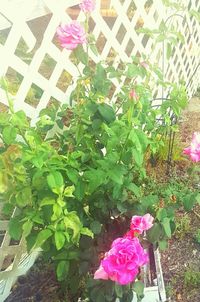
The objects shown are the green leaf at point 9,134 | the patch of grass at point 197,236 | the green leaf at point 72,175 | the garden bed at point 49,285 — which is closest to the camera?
the green leaf at point 9,134

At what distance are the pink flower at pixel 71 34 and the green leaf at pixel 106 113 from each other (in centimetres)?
Result: 27

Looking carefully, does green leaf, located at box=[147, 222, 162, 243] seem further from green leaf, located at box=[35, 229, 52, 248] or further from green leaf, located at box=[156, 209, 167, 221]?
green leaf, located at box=[35, 229, 52, 248]

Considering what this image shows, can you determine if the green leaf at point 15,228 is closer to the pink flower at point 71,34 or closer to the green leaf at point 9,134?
the green leaf at point 9,134

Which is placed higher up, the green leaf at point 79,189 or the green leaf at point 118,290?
the green leaf at point 79,189

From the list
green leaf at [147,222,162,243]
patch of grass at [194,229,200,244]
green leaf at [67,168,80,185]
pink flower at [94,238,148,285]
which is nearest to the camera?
pink flower at [94,238,148,285]

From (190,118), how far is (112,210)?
6.75 feet

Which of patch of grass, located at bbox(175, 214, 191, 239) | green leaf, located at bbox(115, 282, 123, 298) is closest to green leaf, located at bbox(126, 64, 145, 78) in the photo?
green leaf, located at bbox(115, 282, 123, 298)

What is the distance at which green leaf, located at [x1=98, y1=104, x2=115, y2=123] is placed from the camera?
64.7 inches

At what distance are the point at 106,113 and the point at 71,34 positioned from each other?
33cm

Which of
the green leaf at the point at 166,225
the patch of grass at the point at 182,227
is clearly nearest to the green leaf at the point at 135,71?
the green leaf at the point at 166,225

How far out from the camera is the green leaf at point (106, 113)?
5.40 ft

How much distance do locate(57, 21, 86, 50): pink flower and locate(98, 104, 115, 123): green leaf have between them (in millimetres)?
274

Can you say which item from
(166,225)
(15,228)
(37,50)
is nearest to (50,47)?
(37,50)

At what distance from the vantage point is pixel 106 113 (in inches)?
64.7
